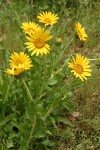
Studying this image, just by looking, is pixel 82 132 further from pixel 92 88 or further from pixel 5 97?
pixel 5 97

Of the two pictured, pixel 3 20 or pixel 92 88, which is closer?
pixel 92 88

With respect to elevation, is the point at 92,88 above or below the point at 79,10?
below

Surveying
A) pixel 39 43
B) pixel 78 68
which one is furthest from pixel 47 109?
pixel 39 43

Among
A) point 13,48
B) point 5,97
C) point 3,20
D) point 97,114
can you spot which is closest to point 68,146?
point 97,114

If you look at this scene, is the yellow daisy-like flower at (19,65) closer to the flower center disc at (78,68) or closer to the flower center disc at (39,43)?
the flower center disc at (39,43)

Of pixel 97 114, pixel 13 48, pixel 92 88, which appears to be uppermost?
pixel 13 48

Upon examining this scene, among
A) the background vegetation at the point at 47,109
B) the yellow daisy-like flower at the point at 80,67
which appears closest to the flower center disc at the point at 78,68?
the yellow daisy-like flower at the point at 80,67

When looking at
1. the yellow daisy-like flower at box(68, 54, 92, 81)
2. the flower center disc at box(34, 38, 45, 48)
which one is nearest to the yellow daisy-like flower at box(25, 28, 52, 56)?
the flower center disc at box(34, 38, 45, 48)

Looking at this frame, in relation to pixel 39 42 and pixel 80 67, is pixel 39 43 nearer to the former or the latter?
pixel 39 42
